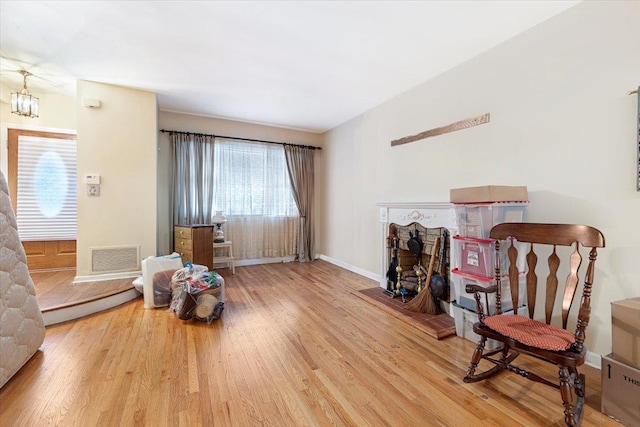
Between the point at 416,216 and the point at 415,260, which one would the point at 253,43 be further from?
the point at 415,260

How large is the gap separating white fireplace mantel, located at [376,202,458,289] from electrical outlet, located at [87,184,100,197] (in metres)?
3.74

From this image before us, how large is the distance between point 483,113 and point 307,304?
280 cm

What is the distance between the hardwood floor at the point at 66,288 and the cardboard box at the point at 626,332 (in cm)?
433

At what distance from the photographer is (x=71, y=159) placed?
13.0ft

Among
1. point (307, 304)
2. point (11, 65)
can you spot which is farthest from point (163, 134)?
point (307, 304)

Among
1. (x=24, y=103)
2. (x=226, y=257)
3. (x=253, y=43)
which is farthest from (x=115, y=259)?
(x=253, y=43)

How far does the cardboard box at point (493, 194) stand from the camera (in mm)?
2080

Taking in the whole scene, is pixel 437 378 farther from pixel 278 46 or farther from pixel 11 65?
pixel 11 65

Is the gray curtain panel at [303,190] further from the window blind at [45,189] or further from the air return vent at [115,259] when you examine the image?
the window blind at [45,189]

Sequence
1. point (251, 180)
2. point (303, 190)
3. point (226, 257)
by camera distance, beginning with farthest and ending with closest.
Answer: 1. point (303, 190)
2. point (251, 180)
3. point (226, 257)

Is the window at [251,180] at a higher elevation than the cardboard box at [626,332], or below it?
higher

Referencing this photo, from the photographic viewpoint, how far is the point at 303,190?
5.52 m

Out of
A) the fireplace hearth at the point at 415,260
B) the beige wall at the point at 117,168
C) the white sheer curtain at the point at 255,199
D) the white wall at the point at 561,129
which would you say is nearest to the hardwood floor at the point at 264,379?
the fireplace hearth at the point at 415,260

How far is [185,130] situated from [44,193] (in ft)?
7.07
